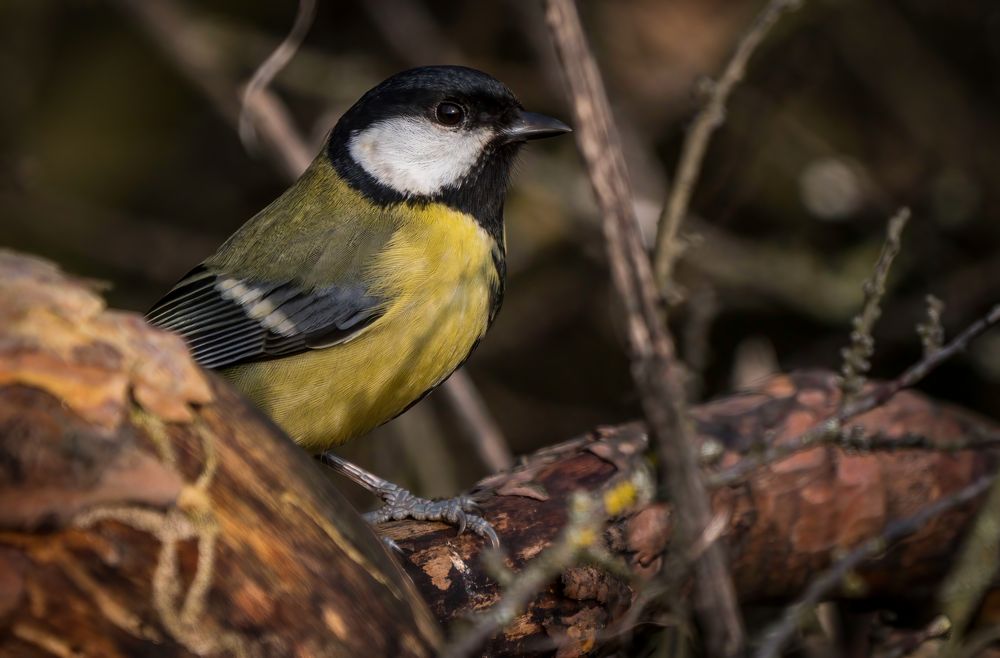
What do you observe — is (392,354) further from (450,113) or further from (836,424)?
(836,424)

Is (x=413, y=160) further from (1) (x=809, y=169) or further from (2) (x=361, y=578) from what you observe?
(1) (x=809, y=169)

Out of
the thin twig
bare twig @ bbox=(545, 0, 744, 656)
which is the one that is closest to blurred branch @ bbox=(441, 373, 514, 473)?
the thin twig

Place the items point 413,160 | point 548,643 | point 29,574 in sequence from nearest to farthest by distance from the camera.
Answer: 1. point 29,574
2. point 548,643
3. point 413,160

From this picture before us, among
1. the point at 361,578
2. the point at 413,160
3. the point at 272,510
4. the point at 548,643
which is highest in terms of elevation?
the point at 413,160

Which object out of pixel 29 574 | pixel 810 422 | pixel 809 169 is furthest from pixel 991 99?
pixel 29 574

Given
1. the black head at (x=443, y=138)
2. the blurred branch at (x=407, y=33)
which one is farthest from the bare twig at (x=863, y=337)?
the blurred branch at (x=407, y=33)

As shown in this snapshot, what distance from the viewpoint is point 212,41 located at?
4293 millimetres

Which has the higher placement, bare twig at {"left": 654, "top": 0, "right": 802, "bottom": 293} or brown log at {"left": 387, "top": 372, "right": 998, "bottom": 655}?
bare twig at {"left": 654, "top": 0, "right": 802, "bottom": 293}

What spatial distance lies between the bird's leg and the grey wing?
1.05 feet

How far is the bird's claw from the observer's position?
2.12 metres

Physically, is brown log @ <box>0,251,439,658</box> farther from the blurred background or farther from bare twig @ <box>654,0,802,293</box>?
the blurred background

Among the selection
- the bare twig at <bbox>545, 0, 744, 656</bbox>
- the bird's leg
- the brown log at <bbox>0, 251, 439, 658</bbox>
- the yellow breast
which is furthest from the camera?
the yellow breast

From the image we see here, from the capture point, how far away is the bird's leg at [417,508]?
2121 mm

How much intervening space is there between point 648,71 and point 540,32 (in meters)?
0.58
